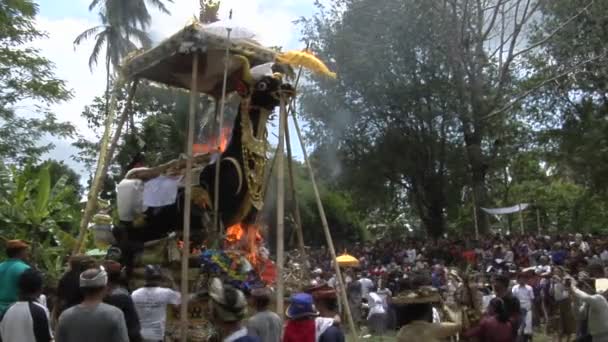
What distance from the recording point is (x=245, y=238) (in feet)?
36.2

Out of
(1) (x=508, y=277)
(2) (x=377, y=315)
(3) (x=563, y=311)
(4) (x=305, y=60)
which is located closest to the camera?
(1) (x=508, y=277)

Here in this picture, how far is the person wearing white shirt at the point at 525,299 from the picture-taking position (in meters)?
13.5

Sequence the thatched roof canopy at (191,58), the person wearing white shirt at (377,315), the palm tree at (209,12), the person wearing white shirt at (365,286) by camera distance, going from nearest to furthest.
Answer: the thatched roof canopy at (191,58) → the palm tree at (209,12) → the person wearing white shirt at (377,315) → the person wearing white shirt at (365,286)

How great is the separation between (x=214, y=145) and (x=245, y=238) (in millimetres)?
1613

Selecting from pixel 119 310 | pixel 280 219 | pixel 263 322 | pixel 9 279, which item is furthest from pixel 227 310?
pixel 280 219

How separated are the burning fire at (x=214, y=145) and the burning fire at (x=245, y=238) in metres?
1.14

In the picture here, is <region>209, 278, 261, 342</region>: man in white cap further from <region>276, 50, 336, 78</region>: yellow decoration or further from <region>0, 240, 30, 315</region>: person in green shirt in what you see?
<region>276, 50, 336, 78</region>: yellow decoration

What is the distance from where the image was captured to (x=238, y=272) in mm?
9875

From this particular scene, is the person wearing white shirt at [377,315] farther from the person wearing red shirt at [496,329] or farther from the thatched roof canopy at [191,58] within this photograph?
the person wearing red shirt at [496,329]

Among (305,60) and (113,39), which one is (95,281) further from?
(113,39)

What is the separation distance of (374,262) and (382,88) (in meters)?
7.54

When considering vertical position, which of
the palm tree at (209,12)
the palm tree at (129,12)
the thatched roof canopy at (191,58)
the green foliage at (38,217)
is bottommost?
the green foliage at (38,217)

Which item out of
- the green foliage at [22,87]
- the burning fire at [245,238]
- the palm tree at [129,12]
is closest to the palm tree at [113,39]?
the palm tree at [129,12]

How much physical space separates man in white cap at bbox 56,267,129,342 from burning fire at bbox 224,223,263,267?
580 centimetres
